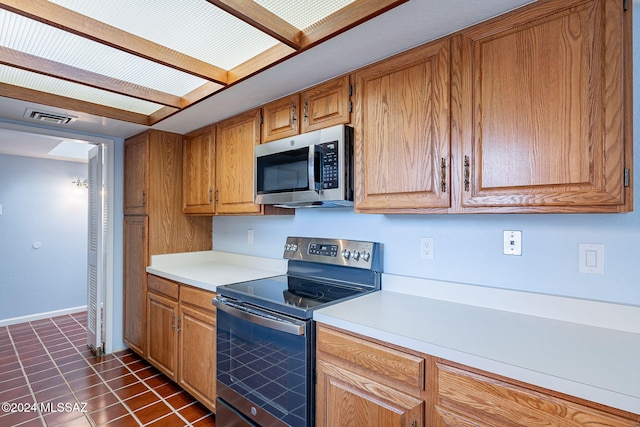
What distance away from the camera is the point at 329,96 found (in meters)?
1.82

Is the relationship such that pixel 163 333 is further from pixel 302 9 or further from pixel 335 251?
pixel 302 9

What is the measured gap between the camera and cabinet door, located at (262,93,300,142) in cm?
198

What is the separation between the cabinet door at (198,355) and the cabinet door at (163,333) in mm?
108

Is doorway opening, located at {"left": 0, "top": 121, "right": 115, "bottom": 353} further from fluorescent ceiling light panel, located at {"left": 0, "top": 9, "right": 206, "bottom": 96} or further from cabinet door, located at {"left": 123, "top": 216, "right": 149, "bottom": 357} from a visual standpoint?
fluorescent ceiling light panel, located at {"left": 0, "top": 9, "right": 206, "bottom": 96}

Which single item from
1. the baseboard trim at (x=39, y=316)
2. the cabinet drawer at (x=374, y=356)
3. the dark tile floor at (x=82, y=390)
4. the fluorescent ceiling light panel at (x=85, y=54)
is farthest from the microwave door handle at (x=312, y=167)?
the baseboard trim at (x=39, y=316)

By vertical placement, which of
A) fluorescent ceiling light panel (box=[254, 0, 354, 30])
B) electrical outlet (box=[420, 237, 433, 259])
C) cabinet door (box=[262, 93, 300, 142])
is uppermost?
fluorescent ceiling light panel (box=[254, 0, 354, 30])

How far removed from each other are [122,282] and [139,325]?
0.52 m

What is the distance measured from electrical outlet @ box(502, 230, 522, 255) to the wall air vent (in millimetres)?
2970

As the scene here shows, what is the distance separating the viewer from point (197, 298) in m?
2.17

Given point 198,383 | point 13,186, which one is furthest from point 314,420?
point 13,186

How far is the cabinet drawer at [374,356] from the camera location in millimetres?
1132

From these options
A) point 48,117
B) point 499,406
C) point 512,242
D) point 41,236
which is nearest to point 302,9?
point 512,242

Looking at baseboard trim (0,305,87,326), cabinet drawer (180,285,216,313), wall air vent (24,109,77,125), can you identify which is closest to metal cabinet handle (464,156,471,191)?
cabinet drawer (180,285,216,313)

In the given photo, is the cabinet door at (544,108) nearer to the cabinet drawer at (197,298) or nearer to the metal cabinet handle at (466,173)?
the metal cabinet handle at (466,173)
